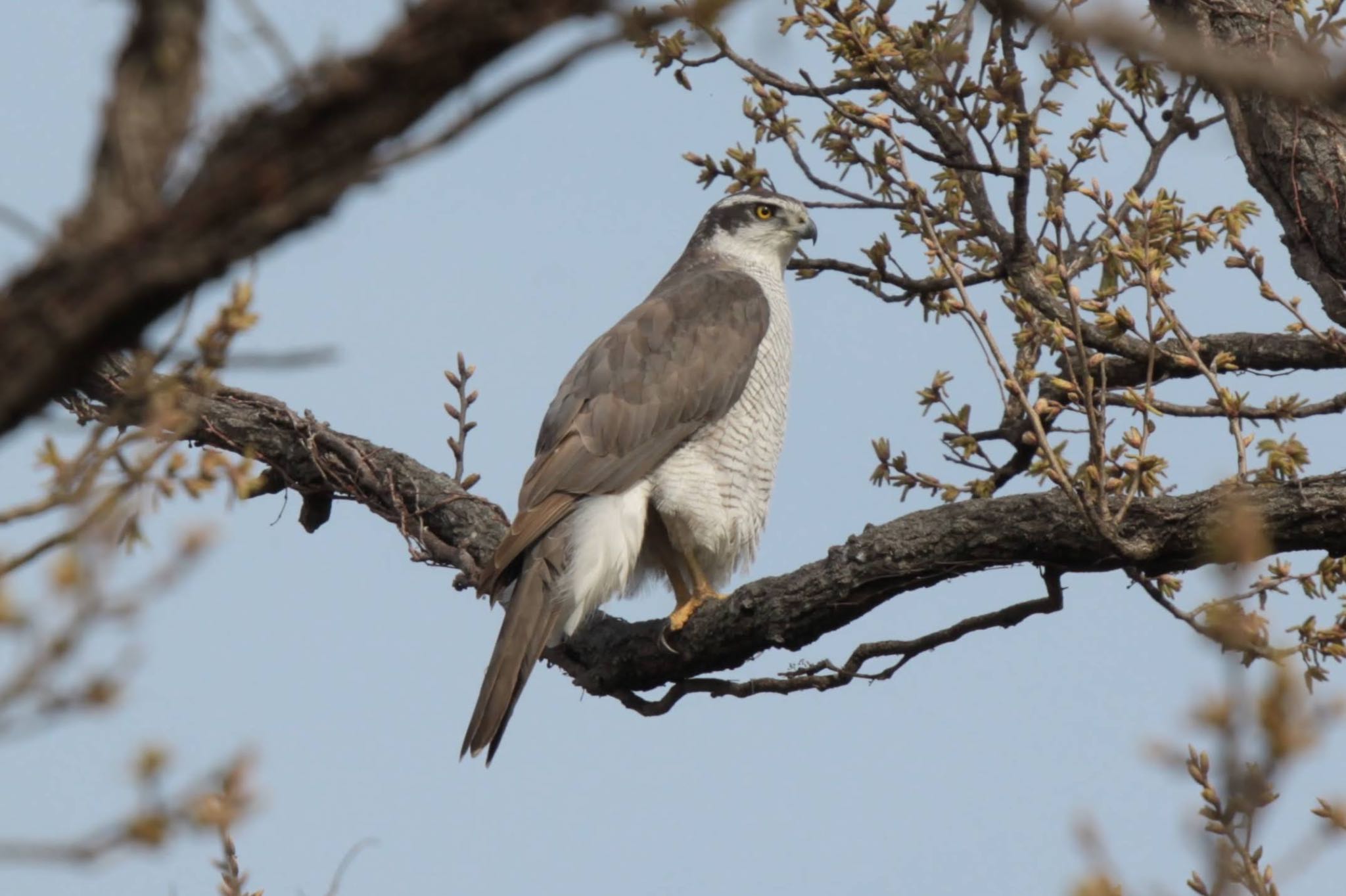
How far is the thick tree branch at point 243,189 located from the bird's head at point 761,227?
18.1 feet

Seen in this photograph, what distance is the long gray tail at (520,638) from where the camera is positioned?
494 centimetres

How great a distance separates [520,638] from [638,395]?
4.02 feet

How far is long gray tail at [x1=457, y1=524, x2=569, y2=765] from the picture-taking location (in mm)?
4938

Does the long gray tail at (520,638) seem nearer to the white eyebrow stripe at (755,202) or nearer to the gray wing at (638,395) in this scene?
the gray wing at (638,395)

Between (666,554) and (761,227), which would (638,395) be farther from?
(761,227)

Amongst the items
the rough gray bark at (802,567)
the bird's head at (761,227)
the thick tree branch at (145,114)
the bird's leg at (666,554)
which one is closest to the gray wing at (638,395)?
the bird's leg at (666,554)

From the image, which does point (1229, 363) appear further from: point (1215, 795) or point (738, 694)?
point (1215, 795)

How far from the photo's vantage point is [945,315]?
211 inches

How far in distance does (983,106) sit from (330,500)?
9.79ft

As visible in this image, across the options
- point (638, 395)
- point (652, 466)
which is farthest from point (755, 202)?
point (652, 466)

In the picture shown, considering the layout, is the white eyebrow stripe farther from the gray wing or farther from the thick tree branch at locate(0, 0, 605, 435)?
the thick tree branch at locate(0, 0, 605, 435)

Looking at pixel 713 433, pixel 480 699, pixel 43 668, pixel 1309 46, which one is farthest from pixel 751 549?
pixel 43 668

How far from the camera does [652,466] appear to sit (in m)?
5.85

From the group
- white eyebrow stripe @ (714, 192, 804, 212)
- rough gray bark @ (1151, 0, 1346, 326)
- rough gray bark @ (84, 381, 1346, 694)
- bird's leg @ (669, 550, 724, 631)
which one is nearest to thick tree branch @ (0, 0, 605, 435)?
rough gray bark @ (84, 381, 1346, 694)
